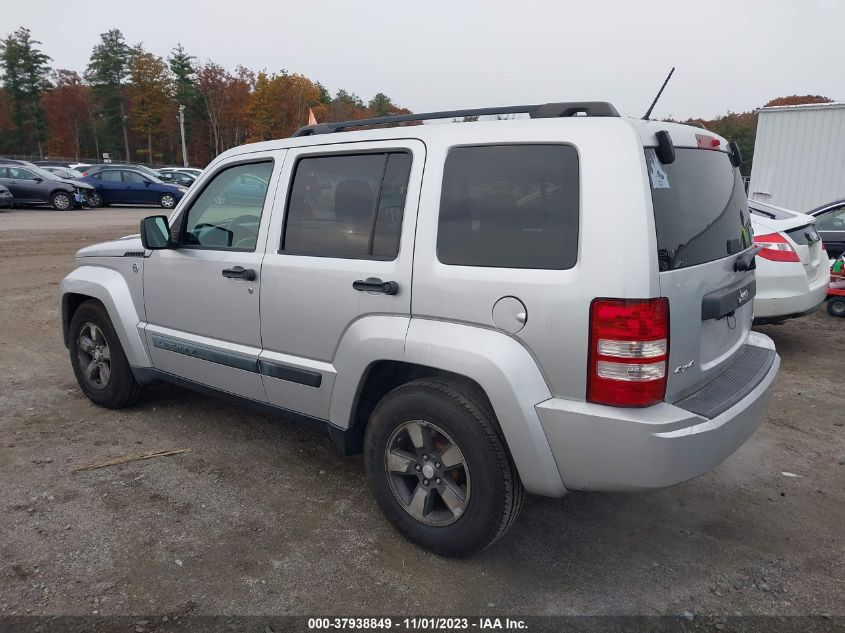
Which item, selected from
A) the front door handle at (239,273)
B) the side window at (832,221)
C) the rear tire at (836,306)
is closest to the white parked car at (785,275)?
the rear tire at (836,306)

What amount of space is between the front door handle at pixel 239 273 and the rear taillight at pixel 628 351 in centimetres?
195

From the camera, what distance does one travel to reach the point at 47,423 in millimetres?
4559

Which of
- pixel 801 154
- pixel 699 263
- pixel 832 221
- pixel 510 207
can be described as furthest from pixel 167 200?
pixel 699 263

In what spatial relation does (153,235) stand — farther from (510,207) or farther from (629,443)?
(629,443)

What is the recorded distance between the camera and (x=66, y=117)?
74.1 m

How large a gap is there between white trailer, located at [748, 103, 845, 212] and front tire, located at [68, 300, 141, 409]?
13.3 metres

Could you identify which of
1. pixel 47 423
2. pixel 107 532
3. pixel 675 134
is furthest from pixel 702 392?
pixel 47 423

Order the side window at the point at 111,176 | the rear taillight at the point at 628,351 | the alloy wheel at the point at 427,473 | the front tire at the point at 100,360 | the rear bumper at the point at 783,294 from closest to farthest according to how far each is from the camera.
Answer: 1. the rear taillight at the point at 628,351
2. the alloy wheel at the point at 427,473
3. the front tire at the point at 100,360
4. the rear bumper at the point at 783,294
5. the side window at the point at 111,176

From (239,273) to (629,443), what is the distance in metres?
2.26

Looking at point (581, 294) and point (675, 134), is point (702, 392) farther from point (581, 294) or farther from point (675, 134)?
point (675, 134)

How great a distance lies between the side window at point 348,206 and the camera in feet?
10.1

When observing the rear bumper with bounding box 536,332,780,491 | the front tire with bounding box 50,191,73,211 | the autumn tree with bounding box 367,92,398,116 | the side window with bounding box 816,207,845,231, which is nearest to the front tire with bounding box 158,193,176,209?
the front tire with bounding box 50,191,73,211

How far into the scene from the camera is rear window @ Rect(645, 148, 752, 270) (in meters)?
2.53

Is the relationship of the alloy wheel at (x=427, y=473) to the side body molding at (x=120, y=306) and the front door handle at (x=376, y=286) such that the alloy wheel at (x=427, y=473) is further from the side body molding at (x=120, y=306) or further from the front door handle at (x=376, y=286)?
the side body molding at (x=120, y=306)
